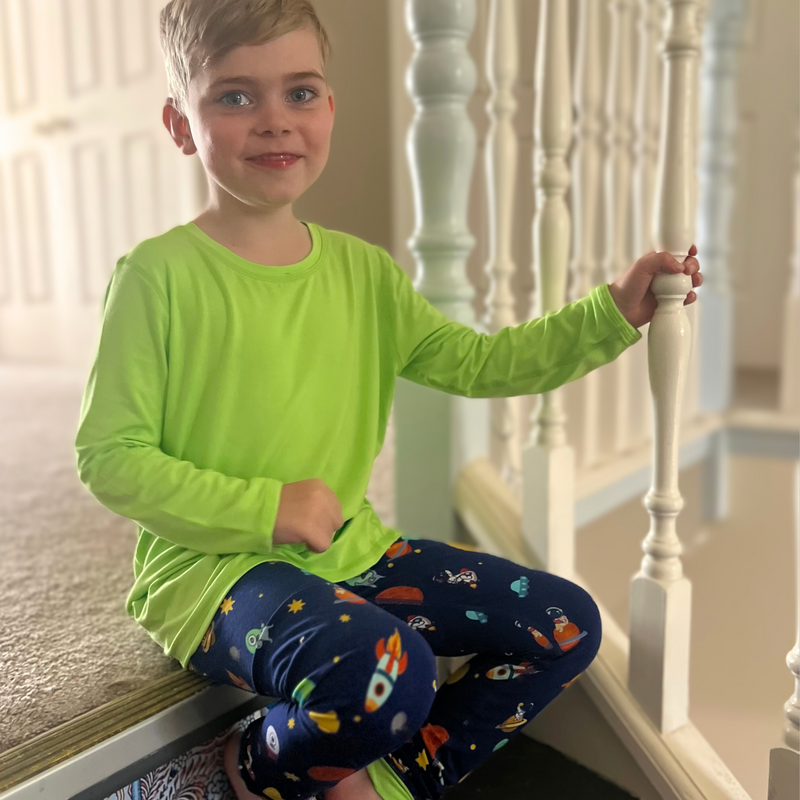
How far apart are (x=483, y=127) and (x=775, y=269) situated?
1.24 meters

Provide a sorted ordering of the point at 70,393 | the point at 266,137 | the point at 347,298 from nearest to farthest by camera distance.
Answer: the point at 266,137 < the point at 347,298 < the point at 70,393

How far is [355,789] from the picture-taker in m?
0.74

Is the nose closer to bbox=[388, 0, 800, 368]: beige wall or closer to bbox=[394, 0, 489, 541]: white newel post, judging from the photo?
bbox=[394, 0, 489, 541]: white newel post

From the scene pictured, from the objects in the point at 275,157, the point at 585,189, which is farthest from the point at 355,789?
the point at 585,189

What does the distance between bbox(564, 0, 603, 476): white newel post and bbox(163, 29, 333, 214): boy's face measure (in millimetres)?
635

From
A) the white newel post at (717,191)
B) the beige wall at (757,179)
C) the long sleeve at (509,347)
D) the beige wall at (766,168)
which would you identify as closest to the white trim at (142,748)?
the long sleeve at (509,347)

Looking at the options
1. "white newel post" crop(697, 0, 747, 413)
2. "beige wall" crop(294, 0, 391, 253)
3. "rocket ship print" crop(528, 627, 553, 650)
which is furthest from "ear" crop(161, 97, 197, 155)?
"beige wall" crop(294, 0, 391, 253)

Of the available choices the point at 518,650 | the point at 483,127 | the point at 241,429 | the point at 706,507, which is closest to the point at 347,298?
the point at 241,429

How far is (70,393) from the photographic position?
2465 mm

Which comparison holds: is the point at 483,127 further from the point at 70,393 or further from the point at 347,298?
the point at 70,393

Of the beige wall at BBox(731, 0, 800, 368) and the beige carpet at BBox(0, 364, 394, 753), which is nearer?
the beige carpet at BBox(0, 364, 394, 753)

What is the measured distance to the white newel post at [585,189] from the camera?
1.30m

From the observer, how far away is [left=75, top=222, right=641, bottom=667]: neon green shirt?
0.71 metres

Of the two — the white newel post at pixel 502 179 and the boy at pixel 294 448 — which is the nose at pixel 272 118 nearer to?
the boy at pixel 294 448
